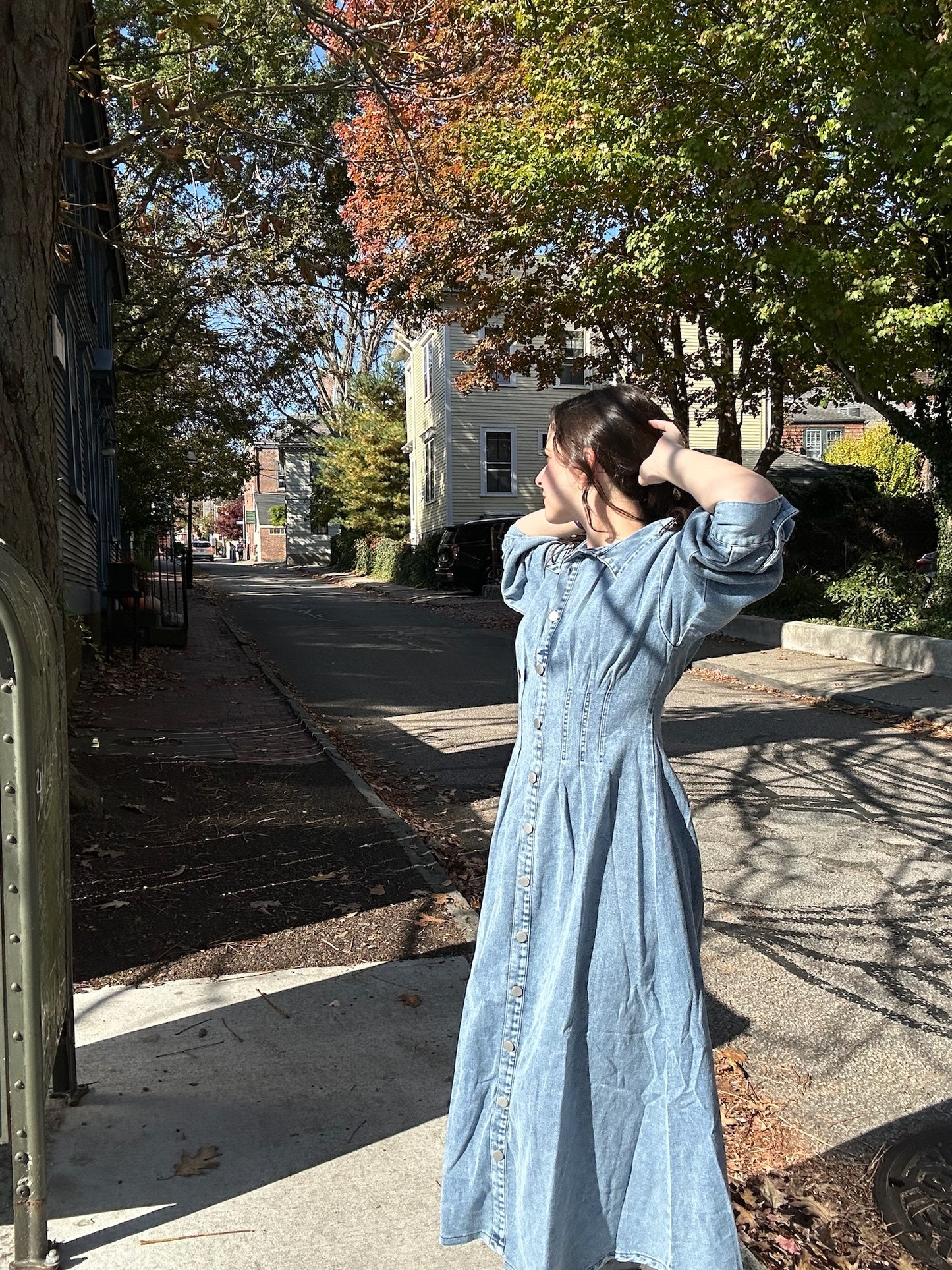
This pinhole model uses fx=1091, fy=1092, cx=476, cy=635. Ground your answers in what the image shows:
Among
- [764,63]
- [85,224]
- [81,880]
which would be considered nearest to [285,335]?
[85,224]

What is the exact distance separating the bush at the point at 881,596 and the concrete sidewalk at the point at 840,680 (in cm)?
91

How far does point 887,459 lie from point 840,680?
18.7m

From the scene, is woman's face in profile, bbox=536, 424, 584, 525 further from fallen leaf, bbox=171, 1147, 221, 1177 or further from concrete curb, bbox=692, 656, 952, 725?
concrete curb, bbox=692, 656, 952, 725

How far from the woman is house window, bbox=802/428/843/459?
45654 mm

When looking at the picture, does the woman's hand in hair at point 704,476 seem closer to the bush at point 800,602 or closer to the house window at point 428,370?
the bush at point 800,602

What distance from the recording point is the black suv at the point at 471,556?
28.6 meters


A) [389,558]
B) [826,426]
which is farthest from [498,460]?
[826,426]

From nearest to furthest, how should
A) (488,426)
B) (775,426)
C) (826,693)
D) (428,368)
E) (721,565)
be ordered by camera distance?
(721,565) → (826,693) → (775,426) → (488,426) → (428,368)

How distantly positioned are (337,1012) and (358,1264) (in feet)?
4.19

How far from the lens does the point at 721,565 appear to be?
6.38ft

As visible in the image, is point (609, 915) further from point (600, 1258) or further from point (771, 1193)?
point (771, 1193)

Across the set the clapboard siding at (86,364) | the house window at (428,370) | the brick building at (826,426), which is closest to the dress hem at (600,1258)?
the clapboard siding at (86,364)

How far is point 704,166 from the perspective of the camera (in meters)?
12.5

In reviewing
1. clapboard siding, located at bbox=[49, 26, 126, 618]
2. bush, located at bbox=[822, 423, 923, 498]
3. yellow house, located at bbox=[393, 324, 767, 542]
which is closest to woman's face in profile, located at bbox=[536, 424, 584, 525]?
clapboard siding, located at bbox=[49, 26, 126, 618]
